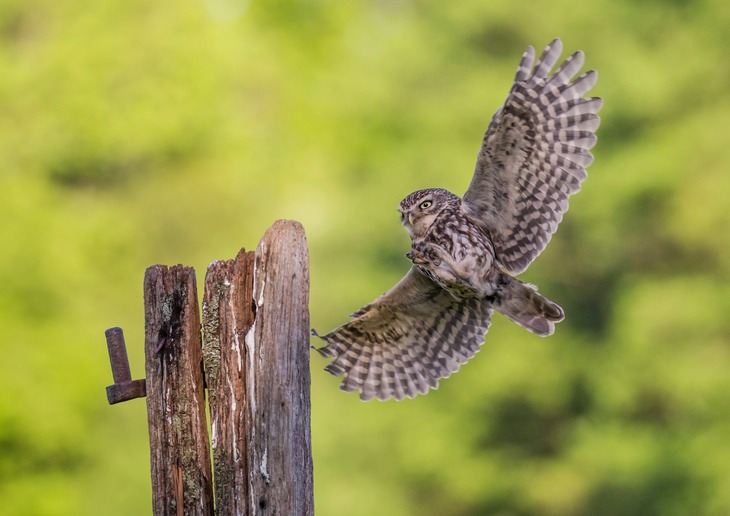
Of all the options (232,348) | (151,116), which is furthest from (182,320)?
(151,116)

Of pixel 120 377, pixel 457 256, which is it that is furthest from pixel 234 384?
pixel 457 256

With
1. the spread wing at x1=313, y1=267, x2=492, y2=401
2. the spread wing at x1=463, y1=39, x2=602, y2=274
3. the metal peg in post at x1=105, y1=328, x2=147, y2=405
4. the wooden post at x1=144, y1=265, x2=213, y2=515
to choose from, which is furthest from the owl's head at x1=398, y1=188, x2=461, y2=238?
the metal peg in post at x1=105, y1=328, x2=147, y2=405

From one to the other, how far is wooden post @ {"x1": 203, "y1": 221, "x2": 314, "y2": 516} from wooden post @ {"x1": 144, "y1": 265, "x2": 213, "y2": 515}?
0.06 m

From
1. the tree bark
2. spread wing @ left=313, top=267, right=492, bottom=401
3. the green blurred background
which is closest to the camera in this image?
the tree bark

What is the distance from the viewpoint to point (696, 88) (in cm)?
1411

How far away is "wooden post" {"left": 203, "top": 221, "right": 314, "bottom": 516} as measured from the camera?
12.4 ft

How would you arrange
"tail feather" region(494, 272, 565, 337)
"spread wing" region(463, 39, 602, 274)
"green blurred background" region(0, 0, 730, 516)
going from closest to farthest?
"spread wing" region(463, 39, 602, 274) < "tail feather" region(494, 272, 565, 337) < "green blurred background" region(0, 0, 730, 516)

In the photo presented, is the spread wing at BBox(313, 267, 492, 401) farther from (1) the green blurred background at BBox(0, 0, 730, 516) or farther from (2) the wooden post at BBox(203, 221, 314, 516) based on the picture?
(1) the green blurred background at BBox(0, 0, 730, 516)

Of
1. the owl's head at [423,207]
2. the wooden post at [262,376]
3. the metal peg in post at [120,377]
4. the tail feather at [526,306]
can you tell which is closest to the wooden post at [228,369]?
the wooden post at [262,376]

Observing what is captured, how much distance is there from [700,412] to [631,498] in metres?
1.29

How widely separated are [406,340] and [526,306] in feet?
2.42

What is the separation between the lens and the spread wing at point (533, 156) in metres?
5.09

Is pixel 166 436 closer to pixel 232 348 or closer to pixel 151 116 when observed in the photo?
pixel 232 348

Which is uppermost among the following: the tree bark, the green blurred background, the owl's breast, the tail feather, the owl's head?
the green blurred background
